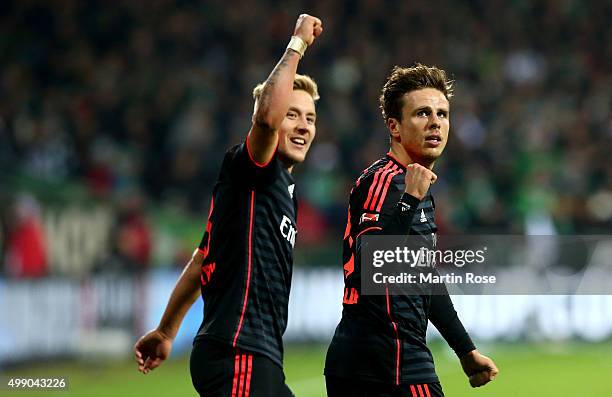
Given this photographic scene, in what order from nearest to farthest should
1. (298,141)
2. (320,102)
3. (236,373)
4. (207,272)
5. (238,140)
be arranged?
(236,373) → (207,272) → (298,141) → (238,140) → (320,102)

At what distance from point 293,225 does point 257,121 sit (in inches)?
24.0

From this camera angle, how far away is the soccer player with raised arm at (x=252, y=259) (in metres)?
3.96

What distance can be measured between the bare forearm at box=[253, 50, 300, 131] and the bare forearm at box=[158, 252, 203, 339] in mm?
924

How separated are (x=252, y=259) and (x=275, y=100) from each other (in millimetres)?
649

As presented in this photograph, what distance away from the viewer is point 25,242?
9.74 meters

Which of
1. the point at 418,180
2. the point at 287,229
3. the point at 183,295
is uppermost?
the point at 418,180

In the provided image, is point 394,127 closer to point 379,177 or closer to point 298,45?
point 379,177

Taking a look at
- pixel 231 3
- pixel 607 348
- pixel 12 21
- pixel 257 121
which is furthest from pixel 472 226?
pixel 257 121

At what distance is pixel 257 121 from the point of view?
3.89m

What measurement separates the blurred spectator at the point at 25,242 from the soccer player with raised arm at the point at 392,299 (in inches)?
228

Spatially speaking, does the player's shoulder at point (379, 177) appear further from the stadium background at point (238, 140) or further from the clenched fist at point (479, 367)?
the stadium background at point (238, 140)

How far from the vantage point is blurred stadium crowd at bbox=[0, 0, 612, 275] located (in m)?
12.5

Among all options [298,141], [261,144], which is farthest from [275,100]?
[298,141]

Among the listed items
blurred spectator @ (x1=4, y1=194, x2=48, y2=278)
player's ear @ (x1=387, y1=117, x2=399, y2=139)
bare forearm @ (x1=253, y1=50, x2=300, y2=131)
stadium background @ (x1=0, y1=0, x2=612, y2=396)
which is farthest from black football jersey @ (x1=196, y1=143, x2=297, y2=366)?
blurred spectator @ (x1=4, y1=194, x2=48, y2=278)
